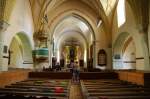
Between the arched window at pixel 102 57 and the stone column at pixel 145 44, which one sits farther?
the arched window at pixel 102 57

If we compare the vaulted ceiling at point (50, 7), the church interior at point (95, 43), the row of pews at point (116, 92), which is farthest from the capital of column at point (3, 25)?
the row of pews at point (116, 92)

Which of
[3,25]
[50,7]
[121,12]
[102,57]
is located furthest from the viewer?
[102,57]

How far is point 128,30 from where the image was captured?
12156mm

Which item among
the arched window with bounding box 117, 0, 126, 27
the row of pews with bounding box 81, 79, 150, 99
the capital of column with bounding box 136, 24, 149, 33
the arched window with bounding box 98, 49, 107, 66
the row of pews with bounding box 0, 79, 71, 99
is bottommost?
the row of pews with bounding box 81, 79, 150, 99

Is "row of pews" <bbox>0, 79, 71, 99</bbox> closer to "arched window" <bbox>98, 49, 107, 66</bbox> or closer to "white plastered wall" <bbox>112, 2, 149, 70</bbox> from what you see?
"white plastered wall" <bbox>112, 2, 149, 70</bbox>

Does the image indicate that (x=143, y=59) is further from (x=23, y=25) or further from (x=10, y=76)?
(x=23, y=25)

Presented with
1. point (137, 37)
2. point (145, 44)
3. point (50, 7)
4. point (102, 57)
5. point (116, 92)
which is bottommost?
point (116, 92)

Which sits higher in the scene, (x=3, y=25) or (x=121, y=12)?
(x=121, y=12)

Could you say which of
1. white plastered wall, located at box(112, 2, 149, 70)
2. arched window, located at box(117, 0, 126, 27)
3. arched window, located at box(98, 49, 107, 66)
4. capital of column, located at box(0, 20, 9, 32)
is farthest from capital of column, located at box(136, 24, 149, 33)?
arched window, located at box(98, 49, 107, 66)

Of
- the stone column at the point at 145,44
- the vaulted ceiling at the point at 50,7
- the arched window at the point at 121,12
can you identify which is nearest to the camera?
the stone column at the point at 145,44

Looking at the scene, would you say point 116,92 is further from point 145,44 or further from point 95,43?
point 95,43

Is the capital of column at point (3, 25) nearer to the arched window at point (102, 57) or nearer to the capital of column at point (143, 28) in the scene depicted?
the capital of column at point (143, 28)

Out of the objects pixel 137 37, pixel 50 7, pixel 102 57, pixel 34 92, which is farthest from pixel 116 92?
pixel 50 7

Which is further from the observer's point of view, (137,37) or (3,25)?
(137,37)
